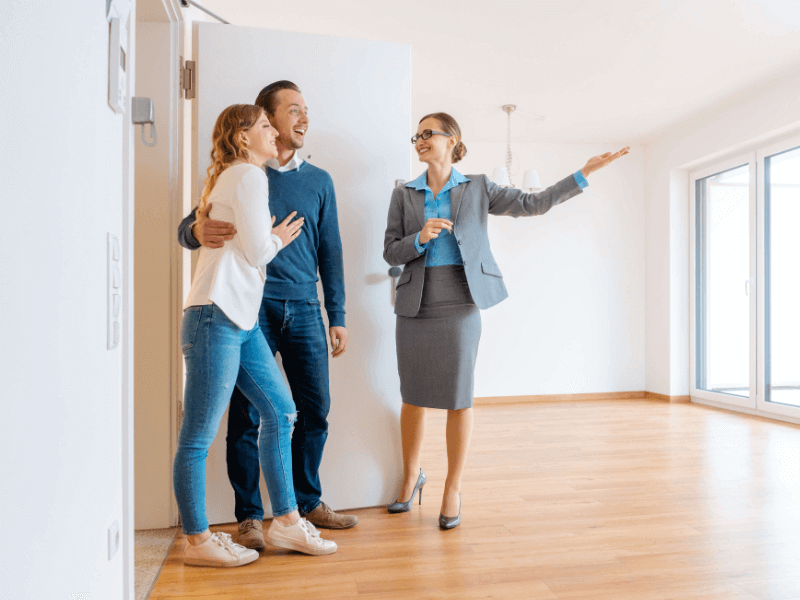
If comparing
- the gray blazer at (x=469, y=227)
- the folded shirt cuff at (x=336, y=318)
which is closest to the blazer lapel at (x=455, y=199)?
the gray blazer at (x=469, y=227)

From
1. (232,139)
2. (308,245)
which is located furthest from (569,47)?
(232,139)

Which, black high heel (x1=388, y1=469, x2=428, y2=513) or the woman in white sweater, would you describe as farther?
black high heel (x1=388, y1=469, x2=428, y2=513)

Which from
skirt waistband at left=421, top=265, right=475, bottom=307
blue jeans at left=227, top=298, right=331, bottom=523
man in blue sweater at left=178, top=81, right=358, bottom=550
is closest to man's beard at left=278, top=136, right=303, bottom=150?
man in blue sweater at left=178, top=81, right=358, bottom=550

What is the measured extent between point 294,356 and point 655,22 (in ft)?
9.51

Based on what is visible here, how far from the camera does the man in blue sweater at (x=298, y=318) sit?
1.86 metres

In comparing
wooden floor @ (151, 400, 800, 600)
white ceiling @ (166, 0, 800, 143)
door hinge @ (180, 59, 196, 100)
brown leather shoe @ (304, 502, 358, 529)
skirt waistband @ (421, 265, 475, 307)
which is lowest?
wooden floor @ (151, 400, 800, 600)

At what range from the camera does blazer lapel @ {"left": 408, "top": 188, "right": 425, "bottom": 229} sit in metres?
2.07

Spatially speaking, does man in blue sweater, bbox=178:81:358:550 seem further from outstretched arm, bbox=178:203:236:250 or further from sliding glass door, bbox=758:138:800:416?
sliding glass door, bbox=758:138:800:416

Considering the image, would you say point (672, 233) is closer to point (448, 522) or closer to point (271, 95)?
point (448, 522)

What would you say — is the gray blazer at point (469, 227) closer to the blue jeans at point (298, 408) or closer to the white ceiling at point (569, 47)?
the blue jeans at point (298, 408)

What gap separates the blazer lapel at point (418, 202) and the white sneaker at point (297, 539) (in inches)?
42.8

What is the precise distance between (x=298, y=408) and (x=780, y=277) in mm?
4049
